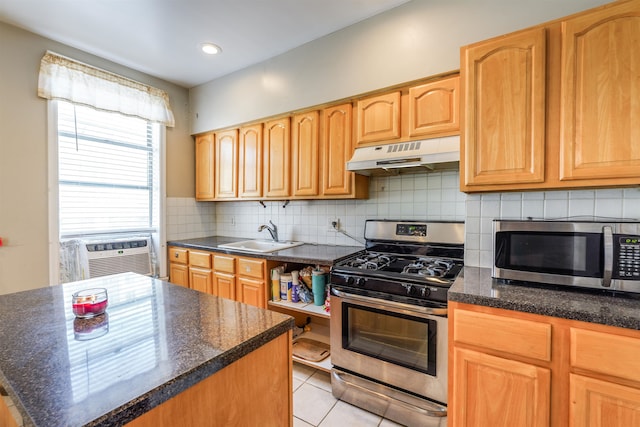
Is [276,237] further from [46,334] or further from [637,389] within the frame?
[637,389]

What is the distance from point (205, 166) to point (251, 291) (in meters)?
1.65

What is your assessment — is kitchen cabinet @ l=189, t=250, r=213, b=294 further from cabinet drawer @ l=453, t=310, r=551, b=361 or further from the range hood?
cabinet drawer @ l=453, t=310, r=551, b=361

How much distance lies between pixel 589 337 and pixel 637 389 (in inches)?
8.3

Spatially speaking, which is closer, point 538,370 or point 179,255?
point 538,370

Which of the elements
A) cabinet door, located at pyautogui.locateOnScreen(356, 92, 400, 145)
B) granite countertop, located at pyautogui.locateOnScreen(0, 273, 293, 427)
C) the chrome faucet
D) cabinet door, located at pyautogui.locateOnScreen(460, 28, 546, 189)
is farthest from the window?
cabinet door, located at pyautogui.locateOnScreen(460, 28, 546, 189)

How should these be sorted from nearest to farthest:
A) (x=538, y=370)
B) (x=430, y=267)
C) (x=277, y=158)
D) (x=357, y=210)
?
(x=538, y=370) < (x=430, y=267) < (x=357, y=210) < (x=277, y=158)

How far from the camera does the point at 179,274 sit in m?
3.01

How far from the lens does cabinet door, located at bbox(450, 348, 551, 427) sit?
1.18 meters

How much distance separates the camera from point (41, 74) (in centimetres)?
224

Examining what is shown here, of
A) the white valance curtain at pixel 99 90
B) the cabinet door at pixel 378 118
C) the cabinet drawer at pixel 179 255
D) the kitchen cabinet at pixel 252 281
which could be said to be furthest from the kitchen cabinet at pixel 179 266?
the cabinet door at pixel 378 118

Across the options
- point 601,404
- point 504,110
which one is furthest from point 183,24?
point 601,404

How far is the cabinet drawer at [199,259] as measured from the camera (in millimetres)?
2734

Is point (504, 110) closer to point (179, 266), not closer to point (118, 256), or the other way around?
point (179, 266)

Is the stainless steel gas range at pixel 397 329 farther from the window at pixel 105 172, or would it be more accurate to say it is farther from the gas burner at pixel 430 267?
the window at pixel 105 172
